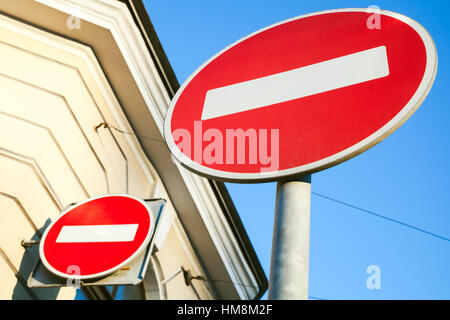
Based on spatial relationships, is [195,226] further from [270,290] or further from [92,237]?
[270,290]

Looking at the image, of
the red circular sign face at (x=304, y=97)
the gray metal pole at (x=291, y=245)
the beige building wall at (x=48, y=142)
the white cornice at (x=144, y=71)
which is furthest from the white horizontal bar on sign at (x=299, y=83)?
the white cornice at (x=144, y=71)

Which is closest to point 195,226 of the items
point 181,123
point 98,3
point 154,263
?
point 154,263

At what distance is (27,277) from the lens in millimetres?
3398

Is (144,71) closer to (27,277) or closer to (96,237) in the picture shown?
(96,237)

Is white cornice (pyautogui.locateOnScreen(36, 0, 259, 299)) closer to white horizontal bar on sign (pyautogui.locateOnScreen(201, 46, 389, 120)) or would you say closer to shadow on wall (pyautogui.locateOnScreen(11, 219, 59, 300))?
shadow on wall (pyautogui.locateOnScreen(11, 219, 59, 300))

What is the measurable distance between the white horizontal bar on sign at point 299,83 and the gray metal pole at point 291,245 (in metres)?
0.45

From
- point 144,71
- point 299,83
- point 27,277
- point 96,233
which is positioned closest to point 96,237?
point 96,233

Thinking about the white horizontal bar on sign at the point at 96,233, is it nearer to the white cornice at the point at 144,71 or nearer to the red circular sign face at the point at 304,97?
the red circular sign face at the point at 304,97

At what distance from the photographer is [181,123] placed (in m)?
1.87

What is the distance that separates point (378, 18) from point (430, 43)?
259 millimetres

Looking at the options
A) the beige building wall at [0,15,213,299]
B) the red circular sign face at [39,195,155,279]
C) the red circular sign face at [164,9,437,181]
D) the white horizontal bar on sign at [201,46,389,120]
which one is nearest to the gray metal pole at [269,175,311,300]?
the red circular sign face at [164,9,437,181]

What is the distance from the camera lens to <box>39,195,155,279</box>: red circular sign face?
3021mm

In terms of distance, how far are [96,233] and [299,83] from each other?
6.63ft

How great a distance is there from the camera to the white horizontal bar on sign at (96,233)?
3.15 metres
